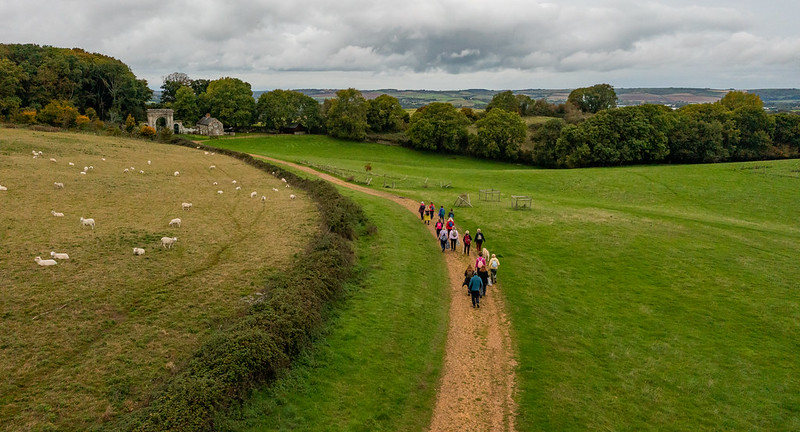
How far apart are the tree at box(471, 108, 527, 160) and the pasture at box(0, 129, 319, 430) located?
187 feet

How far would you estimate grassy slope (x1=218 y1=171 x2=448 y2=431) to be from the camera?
45.5 ft

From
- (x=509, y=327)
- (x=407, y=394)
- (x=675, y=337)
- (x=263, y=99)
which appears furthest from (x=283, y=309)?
(x=263, y=99)

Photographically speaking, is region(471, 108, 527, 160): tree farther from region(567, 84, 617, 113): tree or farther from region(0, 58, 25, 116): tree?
region(0, 58, 25, 116): tree

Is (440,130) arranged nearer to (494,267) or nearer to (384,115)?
(384,115)

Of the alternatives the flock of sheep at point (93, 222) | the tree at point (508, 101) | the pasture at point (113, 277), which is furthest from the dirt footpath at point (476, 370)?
the tree at point (508, 101)

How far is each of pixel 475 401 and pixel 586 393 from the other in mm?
→ 4101

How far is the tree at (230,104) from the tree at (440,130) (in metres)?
43.9

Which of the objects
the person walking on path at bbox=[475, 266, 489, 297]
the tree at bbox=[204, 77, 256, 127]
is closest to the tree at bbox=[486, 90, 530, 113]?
the tree at bbox=[204, 77, 256, 127]

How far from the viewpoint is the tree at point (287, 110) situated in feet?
371

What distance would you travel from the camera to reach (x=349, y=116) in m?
106

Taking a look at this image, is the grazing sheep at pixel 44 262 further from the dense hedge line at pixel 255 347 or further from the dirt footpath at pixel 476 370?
the dirt footpath at pixel 476 370

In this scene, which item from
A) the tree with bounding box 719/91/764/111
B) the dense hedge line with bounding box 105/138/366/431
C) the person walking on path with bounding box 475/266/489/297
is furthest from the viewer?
the tree with bounding box 719/91/764/111

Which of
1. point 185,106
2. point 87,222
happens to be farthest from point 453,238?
point 185,106

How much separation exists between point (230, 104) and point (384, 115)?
1541 inches
